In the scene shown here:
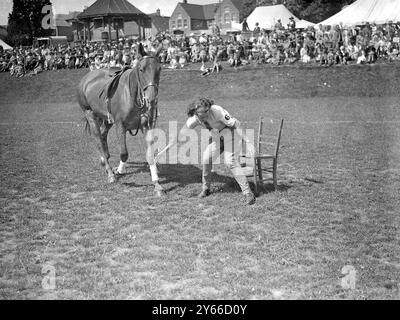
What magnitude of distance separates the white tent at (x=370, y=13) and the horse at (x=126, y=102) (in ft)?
74.7

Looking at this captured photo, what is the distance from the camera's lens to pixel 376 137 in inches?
518

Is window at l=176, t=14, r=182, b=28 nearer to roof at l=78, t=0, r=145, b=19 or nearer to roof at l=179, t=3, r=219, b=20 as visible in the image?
roof at l=179, t=3, r=219, b=20

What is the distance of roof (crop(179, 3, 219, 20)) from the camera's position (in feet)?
265

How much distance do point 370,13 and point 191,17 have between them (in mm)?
55930

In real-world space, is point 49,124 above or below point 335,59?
below

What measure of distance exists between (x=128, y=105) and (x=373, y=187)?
5053 millimetres

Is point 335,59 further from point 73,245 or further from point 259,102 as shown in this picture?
point 73,245

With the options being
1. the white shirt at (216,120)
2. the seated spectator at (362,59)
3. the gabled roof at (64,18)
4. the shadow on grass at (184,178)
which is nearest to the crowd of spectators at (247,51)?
the seated spectator at (362,59)

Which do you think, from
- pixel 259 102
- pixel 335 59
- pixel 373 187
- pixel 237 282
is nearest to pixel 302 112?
pixel 259 102

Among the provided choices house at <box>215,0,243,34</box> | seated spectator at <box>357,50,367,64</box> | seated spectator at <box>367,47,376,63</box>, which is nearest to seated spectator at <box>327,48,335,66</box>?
seated spectator at <box>357,50,367,64</box>

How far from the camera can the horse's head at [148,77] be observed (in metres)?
8.25

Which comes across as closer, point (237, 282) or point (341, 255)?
point (237, 282)

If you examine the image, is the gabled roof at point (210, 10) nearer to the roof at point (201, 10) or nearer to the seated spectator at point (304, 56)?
the roof at point (201, 10)

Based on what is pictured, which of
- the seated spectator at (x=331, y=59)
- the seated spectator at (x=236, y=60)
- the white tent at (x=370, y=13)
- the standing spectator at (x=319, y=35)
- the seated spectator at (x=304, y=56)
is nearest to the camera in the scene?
the seated spectator at (x=331, y=59)
